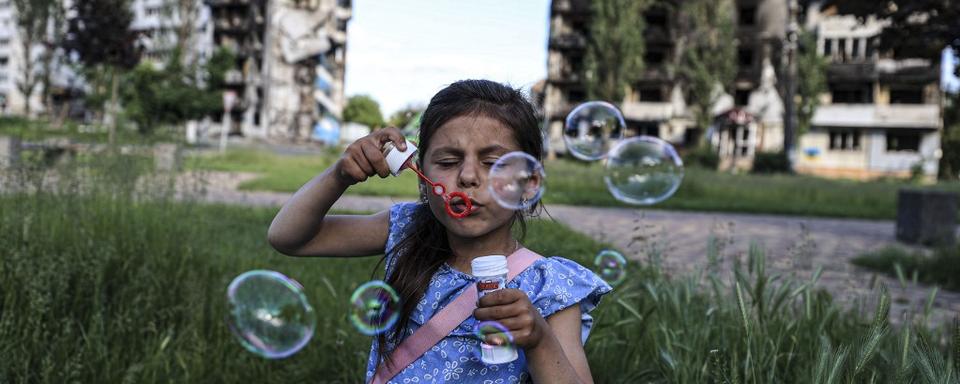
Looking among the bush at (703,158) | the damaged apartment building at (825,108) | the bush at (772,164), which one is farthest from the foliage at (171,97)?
the bush at (772,164)

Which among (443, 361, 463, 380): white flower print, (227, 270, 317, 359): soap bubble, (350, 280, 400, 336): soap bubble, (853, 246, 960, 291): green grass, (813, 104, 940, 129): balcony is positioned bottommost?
(853, 246, 960, 291): green grass

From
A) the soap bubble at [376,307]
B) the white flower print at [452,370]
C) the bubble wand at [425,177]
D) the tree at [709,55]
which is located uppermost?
the tree at [709,55]

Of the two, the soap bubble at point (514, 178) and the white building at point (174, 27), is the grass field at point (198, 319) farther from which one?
the white building at point (174, 27)

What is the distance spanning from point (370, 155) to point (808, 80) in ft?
124

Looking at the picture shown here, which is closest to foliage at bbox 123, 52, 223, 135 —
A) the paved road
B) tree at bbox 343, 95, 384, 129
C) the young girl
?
the paved road

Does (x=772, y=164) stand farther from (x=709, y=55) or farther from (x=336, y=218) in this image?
(x=336, y=218)

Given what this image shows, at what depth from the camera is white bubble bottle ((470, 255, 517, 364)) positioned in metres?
1.17

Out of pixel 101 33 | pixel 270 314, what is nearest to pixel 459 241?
pixel 270 314

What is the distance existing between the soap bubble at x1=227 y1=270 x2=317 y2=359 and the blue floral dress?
0.91 metres

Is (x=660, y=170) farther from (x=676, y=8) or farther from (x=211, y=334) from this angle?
(x=676, y=8)

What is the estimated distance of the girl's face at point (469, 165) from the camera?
1.52 meters

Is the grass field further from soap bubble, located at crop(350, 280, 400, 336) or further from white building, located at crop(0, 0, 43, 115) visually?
white building, located at crop(0, 0, 43, 115)

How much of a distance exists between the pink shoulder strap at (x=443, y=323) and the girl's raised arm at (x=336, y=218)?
1.14 feet

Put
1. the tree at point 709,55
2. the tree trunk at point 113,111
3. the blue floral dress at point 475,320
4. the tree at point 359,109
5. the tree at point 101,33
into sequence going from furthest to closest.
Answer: the tree at point 359,109 → the tree at point 709,55 → the tree at point 101,33 → the tree trunk at point 113,111 → the blue floral dress at point 475,320
